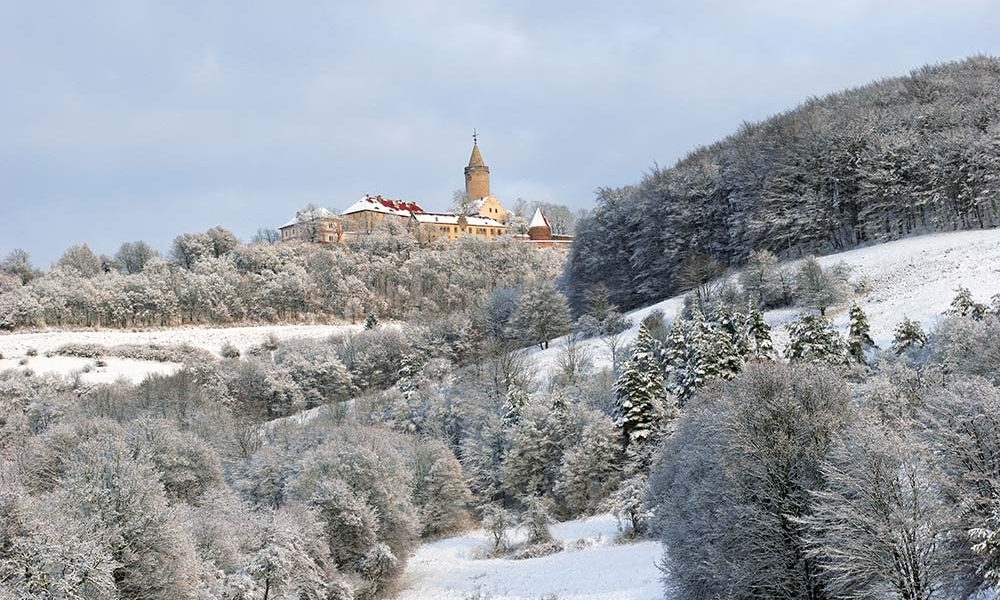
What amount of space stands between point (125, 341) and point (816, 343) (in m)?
68.7

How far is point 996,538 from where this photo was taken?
43.9ft

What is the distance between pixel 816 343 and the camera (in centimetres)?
3759

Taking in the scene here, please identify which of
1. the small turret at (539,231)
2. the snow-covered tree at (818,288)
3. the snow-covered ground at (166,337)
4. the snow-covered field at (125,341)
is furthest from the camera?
the small turret at (539,231)

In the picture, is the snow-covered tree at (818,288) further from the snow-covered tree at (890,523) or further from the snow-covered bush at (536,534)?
the snow-covered tree at (890,523)

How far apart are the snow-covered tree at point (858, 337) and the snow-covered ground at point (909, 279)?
108cm

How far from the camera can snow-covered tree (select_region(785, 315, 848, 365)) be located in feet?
119

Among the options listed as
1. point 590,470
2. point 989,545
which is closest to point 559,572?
point 590,470

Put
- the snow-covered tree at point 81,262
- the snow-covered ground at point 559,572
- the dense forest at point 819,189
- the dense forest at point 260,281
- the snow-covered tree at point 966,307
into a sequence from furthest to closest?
1. the snow-covered tree at point 81,262
2. the dense forest at point 260,281
3. the dense forest at point 819,189
4. the snow-covered tree at point 966,307
5. the snow-covered ground at point 559,572

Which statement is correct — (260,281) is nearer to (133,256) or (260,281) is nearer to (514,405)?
(133,256)

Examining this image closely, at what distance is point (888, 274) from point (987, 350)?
26.8 metres

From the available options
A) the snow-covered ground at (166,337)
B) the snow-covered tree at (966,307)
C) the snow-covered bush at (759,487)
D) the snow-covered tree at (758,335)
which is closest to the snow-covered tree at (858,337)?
the snow-covered tree at (966,307)

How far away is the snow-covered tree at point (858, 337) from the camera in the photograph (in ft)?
127

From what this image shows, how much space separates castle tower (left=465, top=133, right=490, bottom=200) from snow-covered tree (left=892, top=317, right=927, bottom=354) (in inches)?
5043

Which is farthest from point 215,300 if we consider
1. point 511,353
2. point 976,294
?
point 976,294
